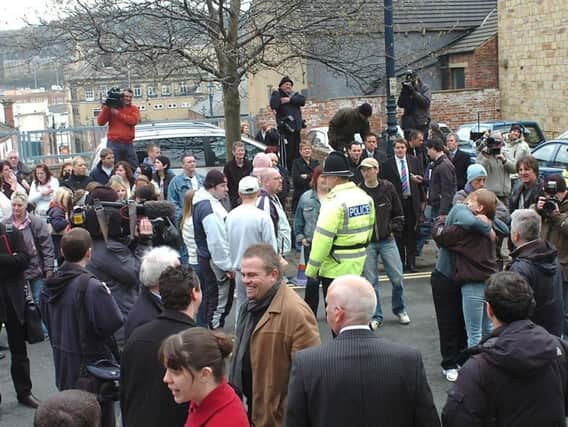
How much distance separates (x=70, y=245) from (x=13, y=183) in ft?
20.0

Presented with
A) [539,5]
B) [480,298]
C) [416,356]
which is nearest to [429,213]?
[480,298]

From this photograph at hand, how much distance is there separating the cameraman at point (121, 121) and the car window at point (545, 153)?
7823 mm

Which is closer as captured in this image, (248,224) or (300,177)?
(248,224)

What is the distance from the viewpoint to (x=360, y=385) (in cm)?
379

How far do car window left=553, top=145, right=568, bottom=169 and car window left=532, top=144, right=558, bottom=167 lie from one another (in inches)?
6.8

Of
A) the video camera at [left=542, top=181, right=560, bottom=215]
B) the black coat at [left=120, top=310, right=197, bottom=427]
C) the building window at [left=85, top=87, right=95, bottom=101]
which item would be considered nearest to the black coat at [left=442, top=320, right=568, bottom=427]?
the black coat at [left=120, top=310, right=197, bottom=427]

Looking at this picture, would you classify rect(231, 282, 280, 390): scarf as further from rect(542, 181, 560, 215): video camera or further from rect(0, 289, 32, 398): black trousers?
rect(542, 181, 560, 215): video camera

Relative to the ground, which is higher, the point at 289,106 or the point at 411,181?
the point at 289,106

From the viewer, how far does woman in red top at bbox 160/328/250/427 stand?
3754 millimetres

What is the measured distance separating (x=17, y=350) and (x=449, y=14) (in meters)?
27.2

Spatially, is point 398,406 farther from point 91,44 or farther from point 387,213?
point 91,44

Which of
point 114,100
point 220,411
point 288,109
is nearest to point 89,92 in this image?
point 114,100

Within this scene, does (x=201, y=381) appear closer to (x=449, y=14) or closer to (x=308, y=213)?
(x=308, y=213)

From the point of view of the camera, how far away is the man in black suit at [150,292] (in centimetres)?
502
